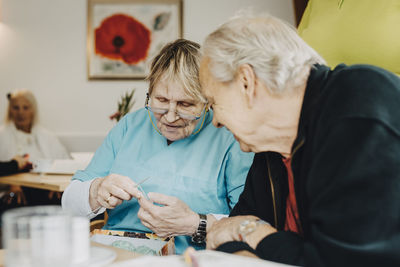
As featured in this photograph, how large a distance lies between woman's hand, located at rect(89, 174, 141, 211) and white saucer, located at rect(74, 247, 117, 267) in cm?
43

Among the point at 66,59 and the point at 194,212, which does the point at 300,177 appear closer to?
the point at 194,212

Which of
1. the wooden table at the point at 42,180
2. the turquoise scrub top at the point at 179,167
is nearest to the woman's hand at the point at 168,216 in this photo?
the turquoise scrub top at the point at 179,167

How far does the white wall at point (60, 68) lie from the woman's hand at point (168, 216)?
301 cm

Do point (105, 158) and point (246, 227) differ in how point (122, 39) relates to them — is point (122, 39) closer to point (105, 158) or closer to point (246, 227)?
point (105, 158)

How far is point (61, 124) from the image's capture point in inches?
173

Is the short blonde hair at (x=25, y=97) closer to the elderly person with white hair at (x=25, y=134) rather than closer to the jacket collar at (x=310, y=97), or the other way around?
the elderly person with white hair at (x=25, y=134)

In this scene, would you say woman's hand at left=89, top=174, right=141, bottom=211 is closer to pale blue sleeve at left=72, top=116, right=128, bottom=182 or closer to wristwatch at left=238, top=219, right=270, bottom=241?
pale blue sleeve at left=72, top=116, right=128, bottom=182

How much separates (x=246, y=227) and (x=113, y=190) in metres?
0.54

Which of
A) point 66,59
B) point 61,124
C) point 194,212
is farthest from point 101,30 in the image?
point 194,212

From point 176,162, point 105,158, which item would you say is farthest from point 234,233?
point 105,158

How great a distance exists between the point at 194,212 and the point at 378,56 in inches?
32.8

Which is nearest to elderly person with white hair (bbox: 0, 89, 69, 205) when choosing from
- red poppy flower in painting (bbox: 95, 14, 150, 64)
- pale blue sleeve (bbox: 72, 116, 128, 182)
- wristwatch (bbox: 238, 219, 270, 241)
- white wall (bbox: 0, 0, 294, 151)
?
white wall (bbox: 0, 0, 294, 151)

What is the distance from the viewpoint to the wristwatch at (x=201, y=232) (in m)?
1.37

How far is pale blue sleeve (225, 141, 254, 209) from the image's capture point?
1505 millimetres
